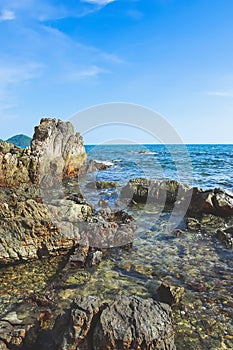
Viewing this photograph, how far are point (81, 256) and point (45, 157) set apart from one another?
17.3 metres

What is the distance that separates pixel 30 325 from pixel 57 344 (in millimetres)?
1034

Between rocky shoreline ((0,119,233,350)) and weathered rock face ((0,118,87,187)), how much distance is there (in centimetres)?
14

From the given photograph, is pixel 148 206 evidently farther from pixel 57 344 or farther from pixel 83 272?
pixel 57 344

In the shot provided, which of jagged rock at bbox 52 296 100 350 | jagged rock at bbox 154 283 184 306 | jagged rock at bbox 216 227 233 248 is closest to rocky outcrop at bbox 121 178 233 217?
jagged rock at bbox 216 227 233 248

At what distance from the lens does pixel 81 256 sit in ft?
29.0

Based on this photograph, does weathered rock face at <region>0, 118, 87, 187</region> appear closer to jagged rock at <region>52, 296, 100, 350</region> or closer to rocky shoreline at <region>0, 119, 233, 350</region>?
rocky shoreline at <region>0, 119, 233, 350</region>

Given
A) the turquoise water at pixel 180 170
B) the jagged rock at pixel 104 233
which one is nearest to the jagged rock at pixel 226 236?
the jagged rock at pixel 104 233

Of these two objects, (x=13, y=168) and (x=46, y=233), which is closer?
(x=46, y=233)

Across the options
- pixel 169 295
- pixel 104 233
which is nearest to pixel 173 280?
pixel 169 295

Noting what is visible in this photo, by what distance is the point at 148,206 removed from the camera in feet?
56.1

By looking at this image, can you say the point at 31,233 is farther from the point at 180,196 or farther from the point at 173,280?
the point at 180,196

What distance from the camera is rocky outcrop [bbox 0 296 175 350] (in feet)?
15.2

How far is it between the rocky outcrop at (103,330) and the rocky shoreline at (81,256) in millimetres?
15

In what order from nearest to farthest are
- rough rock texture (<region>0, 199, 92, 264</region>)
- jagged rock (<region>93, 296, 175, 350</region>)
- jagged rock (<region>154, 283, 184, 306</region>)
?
jagged rock (<region>93, 296, 175, 350</region>) → jagged rock (<region>154, 283, 184, 306</region>) → rough rock texture (<region>0, 199, 92, 264</region>)
